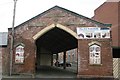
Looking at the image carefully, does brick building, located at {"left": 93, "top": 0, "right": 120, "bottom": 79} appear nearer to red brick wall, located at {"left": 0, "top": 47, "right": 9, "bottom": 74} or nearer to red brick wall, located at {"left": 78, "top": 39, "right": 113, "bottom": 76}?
red brick wall, located at {"left": 78, "top": 39, "right": 113, "bottom": 76}

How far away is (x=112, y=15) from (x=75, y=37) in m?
17.8

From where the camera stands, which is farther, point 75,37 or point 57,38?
point 57,38

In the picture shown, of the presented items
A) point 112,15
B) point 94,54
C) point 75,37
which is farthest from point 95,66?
point 112,15

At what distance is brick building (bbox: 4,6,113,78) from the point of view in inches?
976

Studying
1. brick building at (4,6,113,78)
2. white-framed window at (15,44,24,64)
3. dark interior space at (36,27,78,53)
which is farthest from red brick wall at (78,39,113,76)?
white-framed window at (15,44,24,64)

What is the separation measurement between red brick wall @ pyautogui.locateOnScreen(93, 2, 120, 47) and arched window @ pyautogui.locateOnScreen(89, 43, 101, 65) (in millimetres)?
13387

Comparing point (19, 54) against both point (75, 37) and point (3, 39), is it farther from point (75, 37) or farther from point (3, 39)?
point (75, 37)

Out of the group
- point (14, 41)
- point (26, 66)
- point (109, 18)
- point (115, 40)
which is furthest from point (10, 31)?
point (109, 18)

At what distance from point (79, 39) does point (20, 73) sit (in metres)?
6.47

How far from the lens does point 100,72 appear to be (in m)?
24.7

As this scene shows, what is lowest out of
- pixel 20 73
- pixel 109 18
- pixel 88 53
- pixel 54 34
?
pixel 20 73

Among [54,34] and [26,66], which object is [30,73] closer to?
[26,66]

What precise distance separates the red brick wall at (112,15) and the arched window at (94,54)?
13.4 metres

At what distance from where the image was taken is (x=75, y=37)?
25.6m
